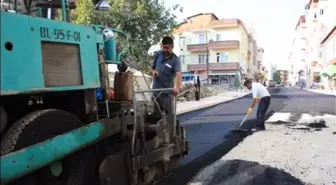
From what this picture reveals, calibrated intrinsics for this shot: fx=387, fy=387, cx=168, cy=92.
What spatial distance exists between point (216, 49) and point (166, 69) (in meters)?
51.9

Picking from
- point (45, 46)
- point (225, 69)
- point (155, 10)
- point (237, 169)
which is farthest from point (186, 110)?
point (225, 69)

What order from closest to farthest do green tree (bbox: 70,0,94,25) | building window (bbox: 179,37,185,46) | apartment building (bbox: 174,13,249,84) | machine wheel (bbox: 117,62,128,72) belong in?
1. machine wheel (bbox: 117,62,128,72)
2. green tree (bbox: 70,0,94,25)
3. apartment building (bbox: 174,13,249,84)
4. building window (bbox: 179,37,185,46)

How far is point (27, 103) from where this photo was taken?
3.00 metres

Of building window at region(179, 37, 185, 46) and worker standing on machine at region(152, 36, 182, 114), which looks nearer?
worker standing on machine at region(152, 36, 182, 114)

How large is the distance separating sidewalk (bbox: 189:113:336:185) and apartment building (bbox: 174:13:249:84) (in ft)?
150

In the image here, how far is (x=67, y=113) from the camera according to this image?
3092 mm

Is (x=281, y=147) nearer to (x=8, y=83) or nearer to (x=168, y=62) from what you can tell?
(x=168, y=62)

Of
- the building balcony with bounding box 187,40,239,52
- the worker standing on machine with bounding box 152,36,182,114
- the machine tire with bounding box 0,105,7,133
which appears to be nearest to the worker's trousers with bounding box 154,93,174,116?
the worker standing on machine with bounding box 152,36,182,114

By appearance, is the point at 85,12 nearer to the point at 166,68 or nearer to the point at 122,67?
the point at 166,68

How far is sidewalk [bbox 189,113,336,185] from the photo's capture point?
489 cm

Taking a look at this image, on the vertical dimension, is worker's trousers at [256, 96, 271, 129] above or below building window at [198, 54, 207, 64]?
below

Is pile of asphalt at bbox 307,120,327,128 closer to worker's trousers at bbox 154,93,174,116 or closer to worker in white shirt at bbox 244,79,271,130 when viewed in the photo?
worker in white shirt at bbox 244,79,271,130

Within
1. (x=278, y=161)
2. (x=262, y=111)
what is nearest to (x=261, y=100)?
(x=262, y=111)

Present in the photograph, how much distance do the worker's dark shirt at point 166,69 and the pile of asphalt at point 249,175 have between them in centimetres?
136
